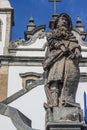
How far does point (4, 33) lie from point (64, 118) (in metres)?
19.5

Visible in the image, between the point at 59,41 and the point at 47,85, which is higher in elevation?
the point at 59,41

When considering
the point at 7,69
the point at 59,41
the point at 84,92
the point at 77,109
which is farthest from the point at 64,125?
the point at 7,69

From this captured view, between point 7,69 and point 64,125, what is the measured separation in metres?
17.5

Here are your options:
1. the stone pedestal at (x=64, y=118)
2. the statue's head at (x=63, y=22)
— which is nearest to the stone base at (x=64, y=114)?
the stone pedestal at (x=64, y=118)

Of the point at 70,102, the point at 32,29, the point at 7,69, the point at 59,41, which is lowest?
the point at 7,69

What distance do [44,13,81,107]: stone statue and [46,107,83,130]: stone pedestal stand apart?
0.11m

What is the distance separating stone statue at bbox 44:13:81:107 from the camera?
7.23 metres

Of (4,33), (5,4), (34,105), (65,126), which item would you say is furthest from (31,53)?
(65,126)

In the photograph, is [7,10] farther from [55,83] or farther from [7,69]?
[55,83]

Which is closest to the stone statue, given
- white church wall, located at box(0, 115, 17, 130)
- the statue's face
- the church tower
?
the statue's face

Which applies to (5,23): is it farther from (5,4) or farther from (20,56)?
(20,56)

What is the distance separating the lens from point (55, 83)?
23.9 ft

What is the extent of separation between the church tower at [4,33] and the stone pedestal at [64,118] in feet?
53.5

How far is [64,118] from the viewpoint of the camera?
700 cm
